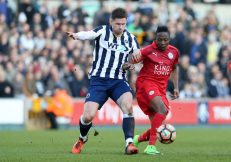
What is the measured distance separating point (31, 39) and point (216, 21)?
25.1 ft

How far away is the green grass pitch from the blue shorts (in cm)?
93

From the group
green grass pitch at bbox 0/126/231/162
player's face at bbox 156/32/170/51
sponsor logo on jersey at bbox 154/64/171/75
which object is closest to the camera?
green grass pitch at bbox 0/126/231/162

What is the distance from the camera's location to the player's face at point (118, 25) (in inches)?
535

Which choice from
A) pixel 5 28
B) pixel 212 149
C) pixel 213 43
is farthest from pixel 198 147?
pixel 213 43

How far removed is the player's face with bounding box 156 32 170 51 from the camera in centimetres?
1409

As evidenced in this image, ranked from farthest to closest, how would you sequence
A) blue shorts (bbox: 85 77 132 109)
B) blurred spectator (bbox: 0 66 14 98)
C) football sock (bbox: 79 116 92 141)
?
blurred spectator (bbox: 0 66 14 98) < football sock (bbox: 79 116 92 141) < blue shorts (bbox: 85 77 132 109)

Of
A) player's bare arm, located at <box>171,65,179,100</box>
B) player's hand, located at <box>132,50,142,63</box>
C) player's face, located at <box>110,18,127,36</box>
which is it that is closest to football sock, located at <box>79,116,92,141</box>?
player's hand, located at <box>132,50,142,63</box>

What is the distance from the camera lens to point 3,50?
24500 mm

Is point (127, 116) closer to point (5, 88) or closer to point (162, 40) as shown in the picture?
point (162, 40)

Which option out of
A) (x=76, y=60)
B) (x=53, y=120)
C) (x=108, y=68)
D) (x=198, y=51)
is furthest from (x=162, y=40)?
(x=198, y=51)

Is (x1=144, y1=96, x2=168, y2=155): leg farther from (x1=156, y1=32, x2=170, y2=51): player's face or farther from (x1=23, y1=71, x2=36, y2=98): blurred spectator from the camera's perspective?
(x1=23, y1=71, x2=36, y2=98): blurred spectator

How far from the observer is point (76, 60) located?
2564 cm

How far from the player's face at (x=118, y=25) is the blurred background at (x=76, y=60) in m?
8.76

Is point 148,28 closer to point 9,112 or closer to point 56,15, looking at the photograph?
point 56,15
